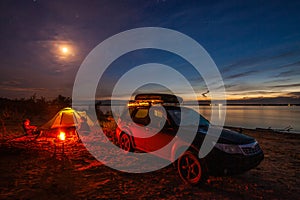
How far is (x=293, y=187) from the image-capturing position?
3863 mm

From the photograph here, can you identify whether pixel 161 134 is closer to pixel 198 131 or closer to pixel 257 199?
pixel 198 131

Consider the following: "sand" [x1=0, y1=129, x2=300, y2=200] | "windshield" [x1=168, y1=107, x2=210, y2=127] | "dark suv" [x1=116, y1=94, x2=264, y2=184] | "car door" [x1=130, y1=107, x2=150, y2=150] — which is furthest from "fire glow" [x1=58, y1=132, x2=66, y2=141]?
"windshield" [x1=168, y1=107, x2=210, y2=127]

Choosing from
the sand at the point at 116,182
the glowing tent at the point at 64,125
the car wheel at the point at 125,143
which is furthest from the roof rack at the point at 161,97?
the glowing tent at the point at 64,125

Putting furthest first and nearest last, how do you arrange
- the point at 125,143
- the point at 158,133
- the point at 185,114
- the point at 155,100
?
the point at 125,143, the point at 155,100, the point at 185,114, the point at 158,133

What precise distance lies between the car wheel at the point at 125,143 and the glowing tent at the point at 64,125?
3828 mm

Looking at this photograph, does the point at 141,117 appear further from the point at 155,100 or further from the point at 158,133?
the point at 158,133

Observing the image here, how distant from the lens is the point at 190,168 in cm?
401

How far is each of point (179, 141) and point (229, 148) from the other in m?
1.11

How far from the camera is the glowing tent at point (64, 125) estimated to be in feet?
28.1

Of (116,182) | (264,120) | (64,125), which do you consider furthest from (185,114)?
(264,120)

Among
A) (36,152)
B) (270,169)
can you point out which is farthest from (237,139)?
(36,152)

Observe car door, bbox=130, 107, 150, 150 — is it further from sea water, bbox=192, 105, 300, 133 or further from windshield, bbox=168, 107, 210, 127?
sea water, bbox=192, 105, 300, 133

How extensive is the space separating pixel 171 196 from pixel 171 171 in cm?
135

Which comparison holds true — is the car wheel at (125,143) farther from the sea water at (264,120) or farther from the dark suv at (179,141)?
the sea water at (264,120)
